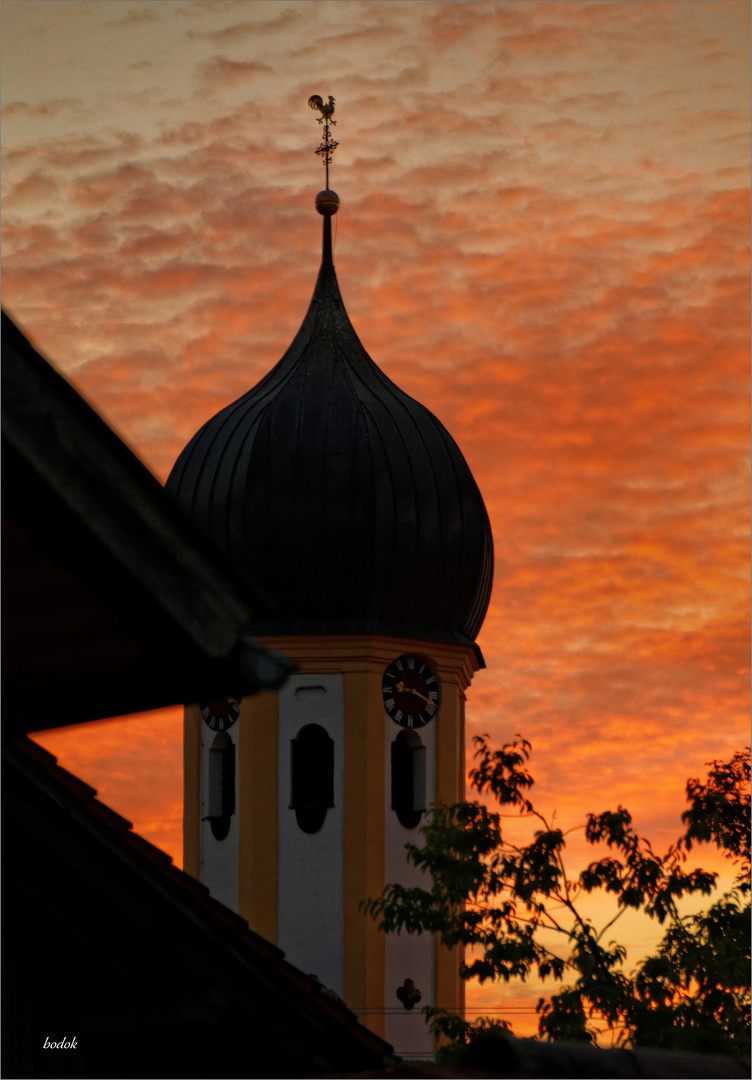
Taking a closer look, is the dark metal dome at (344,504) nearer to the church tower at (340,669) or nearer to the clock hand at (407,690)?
the church tower at (340,669)

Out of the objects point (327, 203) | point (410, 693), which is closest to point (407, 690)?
point (410, 693)

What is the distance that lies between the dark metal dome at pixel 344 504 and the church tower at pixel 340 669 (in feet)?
0.11

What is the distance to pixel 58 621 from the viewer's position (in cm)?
496

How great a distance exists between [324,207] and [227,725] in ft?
32.8

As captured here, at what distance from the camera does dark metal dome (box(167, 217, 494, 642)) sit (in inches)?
1415

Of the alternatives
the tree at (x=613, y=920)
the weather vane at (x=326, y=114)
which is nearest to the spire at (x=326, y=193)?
the weather vane at (x=326, y=114)

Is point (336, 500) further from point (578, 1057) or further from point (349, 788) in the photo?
point (578, 1057)

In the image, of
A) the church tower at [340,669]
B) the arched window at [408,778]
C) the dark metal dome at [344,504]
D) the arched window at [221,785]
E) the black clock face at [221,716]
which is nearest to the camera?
the church tower at [340,669]

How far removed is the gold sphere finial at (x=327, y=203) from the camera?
3938 cm

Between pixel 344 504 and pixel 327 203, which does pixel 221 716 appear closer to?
pixel 344 504

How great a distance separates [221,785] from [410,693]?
375cm

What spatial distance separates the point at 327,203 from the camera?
39375 mm

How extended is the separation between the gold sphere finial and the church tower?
3543 mm

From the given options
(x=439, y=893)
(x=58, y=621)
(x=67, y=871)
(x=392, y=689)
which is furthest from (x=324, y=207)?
(x=58, y=621)
